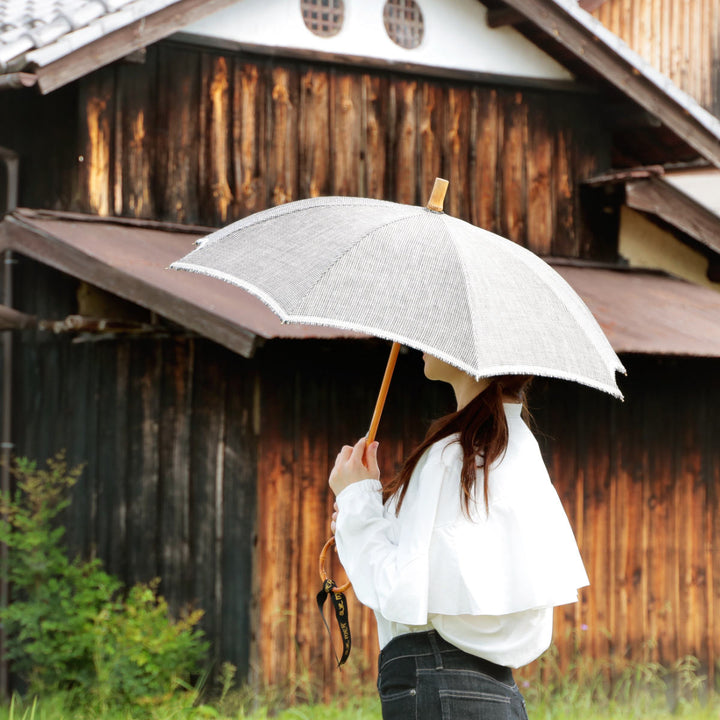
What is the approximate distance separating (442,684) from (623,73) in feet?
20.5

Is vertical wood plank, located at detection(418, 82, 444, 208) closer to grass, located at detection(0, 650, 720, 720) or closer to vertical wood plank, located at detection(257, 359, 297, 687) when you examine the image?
vertical wood plank, located at detection(257, 359, 297, 687)

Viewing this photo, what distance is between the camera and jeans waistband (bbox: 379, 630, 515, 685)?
9.39 feet

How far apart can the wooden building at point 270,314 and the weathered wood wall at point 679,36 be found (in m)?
A: 5.69

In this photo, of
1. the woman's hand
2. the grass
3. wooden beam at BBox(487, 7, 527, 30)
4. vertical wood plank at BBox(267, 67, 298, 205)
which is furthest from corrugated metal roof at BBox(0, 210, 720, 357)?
the woman's hand

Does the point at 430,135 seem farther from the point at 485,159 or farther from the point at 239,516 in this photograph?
the point at 239,516

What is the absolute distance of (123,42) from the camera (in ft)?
21.9

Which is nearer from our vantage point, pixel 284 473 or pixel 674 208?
pixel 284 473

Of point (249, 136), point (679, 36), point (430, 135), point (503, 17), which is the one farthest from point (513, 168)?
point (679, 36)

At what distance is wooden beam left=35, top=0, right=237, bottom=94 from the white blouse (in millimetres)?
4234

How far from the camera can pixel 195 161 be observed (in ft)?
24.6

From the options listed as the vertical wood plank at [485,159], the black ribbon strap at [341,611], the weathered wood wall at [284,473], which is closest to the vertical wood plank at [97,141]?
the weathered wood wall at [284,473]

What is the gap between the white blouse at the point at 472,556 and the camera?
108 inches

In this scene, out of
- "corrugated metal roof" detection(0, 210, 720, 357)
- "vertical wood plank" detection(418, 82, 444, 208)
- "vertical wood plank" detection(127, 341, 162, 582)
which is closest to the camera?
"corrugated metal roof" detection(0, 210, 720, 357)

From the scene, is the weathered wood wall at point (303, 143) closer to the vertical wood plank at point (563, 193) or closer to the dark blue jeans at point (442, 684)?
the vertical wood plank at point (563, 193)
